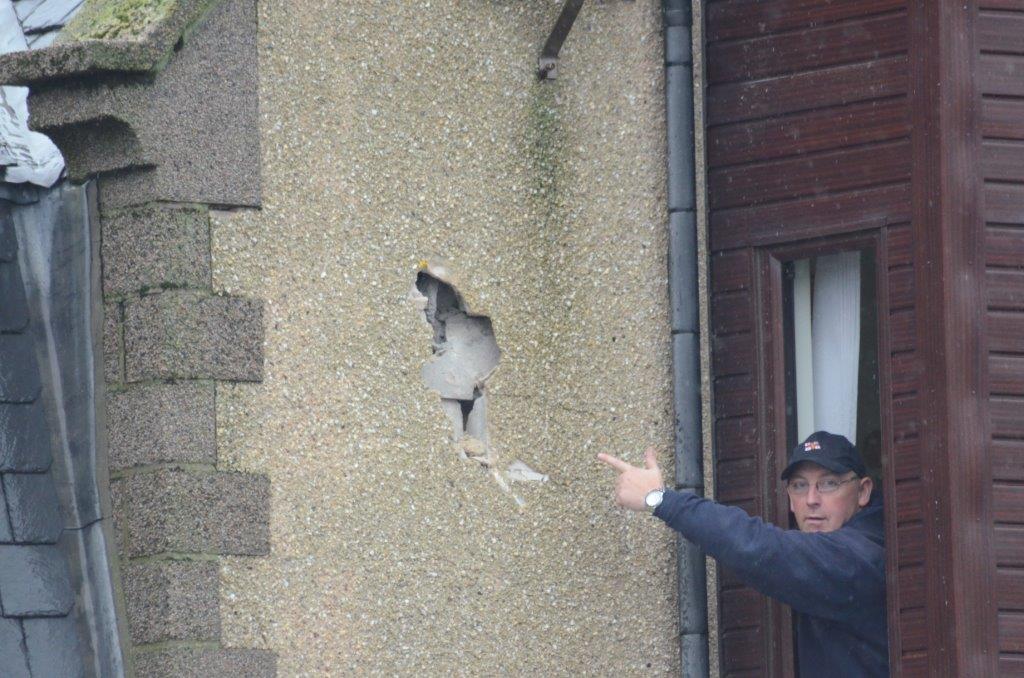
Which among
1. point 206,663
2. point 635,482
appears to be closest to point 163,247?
point 206,663

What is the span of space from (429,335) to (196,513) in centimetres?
88

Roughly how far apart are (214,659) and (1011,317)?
241 cm

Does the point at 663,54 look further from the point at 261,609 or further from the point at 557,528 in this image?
the point at 261,609

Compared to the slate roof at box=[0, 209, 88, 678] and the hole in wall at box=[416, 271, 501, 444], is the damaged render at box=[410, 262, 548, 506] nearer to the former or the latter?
Answer: the hole in wall at box=[416, 271, 501, 444]

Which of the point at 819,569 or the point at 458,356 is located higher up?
the point at 458,356

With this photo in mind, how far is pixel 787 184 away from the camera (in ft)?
18.4

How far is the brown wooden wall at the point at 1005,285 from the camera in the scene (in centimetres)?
508

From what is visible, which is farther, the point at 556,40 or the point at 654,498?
the point at 556,40

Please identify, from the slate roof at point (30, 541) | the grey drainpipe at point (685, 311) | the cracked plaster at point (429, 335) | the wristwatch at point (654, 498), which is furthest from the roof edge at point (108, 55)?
the wristwatch at point (654, 498)

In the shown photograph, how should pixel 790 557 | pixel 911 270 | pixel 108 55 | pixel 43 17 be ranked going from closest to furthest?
pixel 108 55
pixel 790 557
pixel 911 270
pixel 43 17

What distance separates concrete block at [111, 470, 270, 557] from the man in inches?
41.6

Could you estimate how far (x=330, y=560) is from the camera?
5.25 m

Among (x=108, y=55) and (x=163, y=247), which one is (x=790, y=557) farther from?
(x=108, y=55)

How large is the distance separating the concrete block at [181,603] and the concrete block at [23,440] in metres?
0.54
